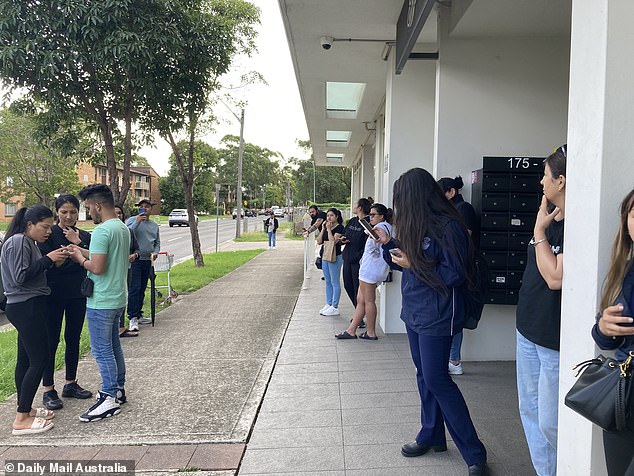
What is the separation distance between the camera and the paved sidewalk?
3.53 m

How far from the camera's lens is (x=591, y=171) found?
2.24 m

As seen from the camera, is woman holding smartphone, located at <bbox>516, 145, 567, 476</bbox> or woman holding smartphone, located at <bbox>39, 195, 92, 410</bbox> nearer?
woman holding smartphone, located at <bbox>516, 145, 567, 476</bbox>

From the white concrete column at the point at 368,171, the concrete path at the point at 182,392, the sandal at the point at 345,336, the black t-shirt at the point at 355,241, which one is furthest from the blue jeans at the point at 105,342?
the white concrete column at the point at 368,171

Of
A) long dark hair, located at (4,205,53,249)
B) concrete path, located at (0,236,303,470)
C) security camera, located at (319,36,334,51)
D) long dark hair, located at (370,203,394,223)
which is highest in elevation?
security camera, located at (319,36,334,51)

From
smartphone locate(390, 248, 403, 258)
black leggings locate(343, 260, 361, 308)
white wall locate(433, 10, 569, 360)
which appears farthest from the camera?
black leggings locate(343, 260, 361, 308)

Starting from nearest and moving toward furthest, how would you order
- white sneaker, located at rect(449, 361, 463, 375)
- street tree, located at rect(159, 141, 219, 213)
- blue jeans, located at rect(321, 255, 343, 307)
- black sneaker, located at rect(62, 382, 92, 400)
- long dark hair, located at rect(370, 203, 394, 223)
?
black sneaker, located at rect(62, 382, 92, 400), white sneaker, located at rect(449, 361, 463, 375), long dark hair, located at rect(370, 203, 394, 223), blue jeans, located at rect(321, 255, 343, 307), street tree, located at rect(159, 141, 219, 213)

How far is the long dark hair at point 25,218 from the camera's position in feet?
13.9

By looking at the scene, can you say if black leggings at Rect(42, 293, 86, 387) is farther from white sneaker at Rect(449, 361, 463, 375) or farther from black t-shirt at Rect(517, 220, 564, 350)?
black t-shirt at Rect(517, 220, 564, 350)

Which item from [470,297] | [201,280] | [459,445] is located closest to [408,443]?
[459,445]

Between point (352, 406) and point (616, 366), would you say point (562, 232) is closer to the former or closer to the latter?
point (616, 366)

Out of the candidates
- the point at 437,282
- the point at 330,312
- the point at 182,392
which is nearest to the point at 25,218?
the point at 182,392

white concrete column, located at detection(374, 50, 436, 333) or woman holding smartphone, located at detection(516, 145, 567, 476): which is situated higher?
white concrete column, located at detection(374, 50, 436, 333)

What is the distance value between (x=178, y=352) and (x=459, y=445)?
4129 millimetres

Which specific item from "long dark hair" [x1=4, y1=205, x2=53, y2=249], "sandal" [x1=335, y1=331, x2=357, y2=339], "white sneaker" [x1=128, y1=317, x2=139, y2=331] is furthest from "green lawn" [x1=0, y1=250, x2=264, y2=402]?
"sandal" [x1=335, y1=331, x2=357, y2=339]
